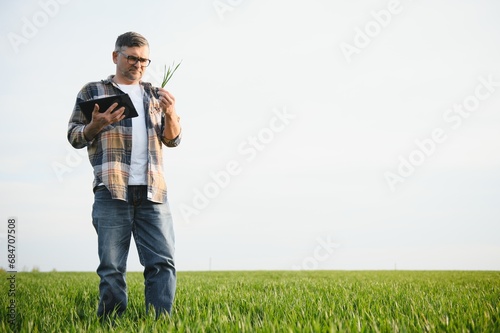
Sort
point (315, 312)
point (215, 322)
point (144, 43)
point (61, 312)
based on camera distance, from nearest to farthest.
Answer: point (215, 322)
point (315, 312)
point (144, 43)
point (61, 312)

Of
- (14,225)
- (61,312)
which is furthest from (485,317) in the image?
(14,225)

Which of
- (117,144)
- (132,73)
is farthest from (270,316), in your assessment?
(132,73)

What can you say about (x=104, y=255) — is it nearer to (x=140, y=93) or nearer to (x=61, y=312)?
(x=61, y=312)

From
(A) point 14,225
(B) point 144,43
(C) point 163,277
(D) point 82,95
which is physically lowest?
(C) point 163,277

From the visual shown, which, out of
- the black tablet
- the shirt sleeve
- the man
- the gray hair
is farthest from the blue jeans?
the gray hair

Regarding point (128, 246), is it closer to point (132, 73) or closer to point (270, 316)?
point (270, 316)

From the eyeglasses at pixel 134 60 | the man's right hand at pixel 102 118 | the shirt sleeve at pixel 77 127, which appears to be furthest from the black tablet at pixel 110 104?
the eyeglasses at pixel 134 60

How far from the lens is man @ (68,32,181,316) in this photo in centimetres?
361

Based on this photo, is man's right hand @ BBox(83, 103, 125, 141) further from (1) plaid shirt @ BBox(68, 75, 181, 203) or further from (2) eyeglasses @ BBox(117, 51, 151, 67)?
(2) eyeglasses @ BBox(117, 51, 151, 67)

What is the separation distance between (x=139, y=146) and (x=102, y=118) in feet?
1.39

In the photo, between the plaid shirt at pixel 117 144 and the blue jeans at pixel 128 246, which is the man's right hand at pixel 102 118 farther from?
the blue jeans at pixel 128 246

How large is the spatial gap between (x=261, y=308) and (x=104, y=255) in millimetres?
1396

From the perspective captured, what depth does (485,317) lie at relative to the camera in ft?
10.5

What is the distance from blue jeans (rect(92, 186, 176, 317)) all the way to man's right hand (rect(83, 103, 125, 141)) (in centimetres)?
47
